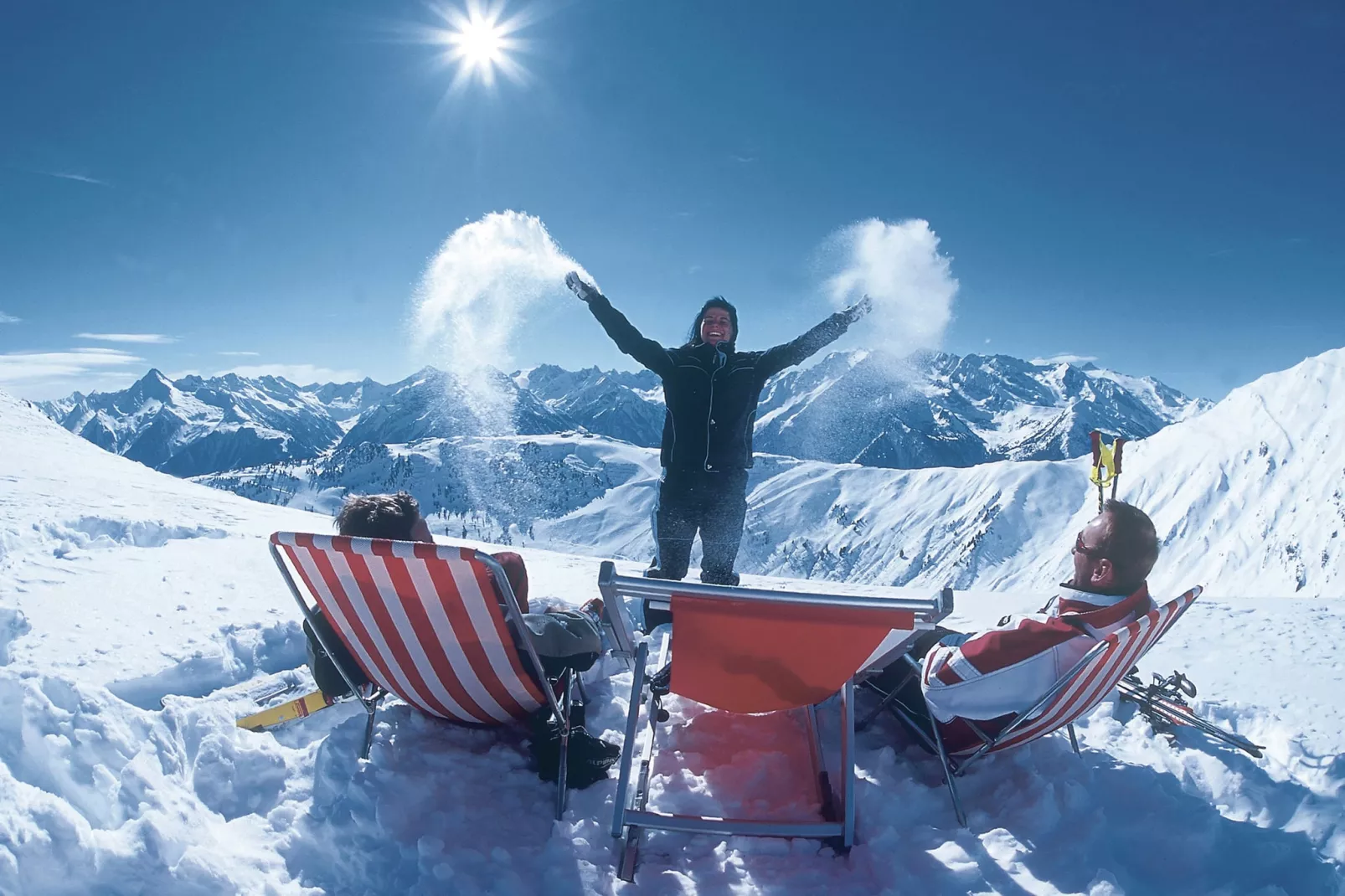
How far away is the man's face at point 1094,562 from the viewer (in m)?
3.38

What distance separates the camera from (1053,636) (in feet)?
10.5

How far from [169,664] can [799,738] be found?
15.1 ft

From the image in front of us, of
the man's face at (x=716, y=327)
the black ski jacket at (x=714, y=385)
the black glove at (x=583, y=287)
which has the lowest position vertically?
the black ski jacket at (x=714, y=385)

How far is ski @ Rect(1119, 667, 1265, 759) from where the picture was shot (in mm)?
3977

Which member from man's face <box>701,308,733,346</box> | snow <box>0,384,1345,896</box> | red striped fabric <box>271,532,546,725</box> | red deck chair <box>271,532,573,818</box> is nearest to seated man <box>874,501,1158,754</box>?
snow <box>0,384,1345,896</box>

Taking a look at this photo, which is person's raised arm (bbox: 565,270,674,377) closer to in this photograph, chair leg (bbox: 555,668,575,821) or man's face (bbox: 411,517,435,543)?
man's face (bbox: 411,517,435,543)

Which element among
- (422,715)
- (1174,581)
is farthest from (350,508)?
(1174,581)

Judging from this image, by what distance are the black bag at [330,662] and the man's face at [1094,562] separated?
408cm

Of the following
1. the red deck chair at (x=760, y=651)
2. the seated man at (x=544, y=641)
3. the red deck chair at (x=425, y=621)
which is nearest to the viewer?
the red deck chair at (x=760, y=651)

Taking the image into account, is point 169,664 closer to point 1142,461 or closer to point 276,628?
point 276,628

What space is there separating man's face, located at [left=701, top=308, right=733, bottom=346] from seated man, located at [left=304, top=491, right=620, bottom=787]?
284cm

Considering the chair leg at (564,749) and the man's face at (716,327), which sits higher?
the man's face at (716,327)

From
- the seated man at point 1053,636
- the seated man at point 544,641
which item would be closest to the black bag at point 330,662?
the seated man at point 544,641

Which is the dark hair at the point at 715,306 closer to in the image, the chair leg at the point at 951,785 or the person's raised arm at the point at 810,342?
the person's raised arm at the point at 810,342
